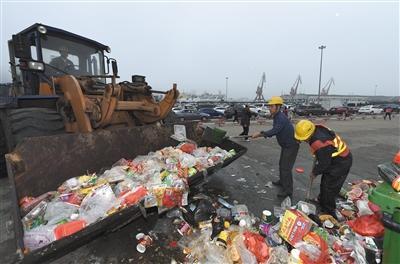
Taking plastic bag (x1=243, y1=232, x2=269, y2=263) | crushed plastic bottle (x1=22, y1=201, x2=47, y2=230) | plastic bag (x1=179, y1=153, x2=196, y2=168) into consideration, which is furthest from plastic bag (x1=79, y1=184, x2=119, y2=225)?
plastic bag (x1=243, y1=232, x2=269, y2=263)

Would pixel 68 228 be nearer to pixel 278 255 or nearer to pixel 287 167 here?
pixel 278 255

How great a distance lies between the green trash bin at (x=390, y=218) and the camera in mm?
1960

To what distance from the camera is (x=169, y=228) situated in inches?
138

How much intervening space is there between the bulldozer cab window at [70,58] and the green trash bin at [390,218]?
5.07 m

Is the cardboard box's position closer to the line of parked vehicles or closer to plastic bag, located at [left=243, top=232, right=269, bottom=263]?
plastic bag, located at [left=243, top=232, right=269, bottom=263]

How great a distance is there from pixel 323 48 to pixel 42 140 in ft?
164

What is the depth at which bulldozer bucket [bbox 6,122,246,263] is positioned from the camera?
257cm

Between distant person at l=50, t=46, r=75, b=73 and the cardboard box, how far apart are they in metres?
4.50

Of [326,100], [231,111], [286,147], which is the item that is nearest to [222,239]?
[286,147]

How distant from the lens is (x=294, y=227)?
2918 mm

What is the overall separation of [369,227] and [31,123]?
4.46 meters

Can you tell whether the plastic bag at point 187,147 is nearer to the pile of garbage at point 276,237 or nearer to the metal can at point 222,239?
the pile of garbage at point 276,237

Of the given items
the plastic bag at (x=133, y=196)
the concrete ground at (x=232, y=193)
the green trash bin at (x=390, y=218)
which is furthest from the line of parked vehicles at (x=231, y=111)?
the green trash bin at (x=390, y=218)

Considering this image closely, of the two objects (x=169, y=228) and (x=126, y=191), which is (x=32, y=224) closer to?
(x=126, y=191)
